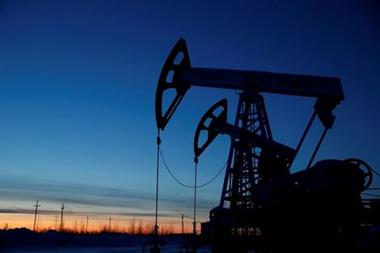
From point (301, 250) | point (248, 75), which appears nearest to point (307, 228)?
point (301, 250)

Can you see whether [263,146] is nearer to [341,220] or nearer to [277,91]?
[277,91]

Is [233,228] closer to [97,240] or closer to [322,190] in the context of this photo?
[322,190]

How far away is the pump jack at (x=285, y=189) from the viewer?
30.1 ft

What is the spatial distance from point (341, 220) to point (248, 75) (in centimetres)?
501

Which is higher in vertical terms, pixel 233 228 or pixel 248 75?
pixel 248 75

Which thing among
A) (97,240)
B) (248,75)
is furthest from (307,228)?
(97,240)

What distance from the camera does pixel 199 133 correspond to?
60.7 feet

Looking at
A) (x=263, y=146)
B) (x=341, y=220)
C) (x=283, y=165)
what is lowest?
(x=341, y=220)

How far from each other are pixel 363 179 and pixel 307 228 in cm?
167

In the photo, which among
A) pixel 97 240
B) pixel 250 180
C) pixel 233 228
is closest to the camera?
pixel 233 228

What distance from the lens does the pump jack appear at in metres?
9.19

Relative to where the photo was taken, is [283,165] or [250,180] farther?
[250,180]

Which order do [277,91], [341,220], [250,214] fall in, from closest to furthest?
[341,220]
[250,214]
[277,91]

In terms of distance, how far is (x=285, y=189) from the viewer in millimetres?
Answer: 10094
